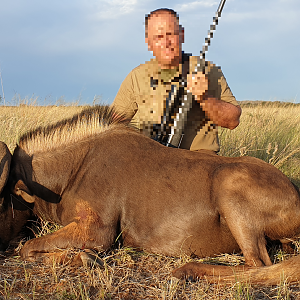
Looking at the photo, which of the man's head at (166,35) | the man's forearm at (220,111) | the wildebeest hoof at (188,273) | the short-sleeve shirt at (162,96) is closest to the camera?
the wildebeest hoof at (188,273)

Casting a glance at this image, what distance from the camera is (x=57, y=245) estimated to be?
3.16 m

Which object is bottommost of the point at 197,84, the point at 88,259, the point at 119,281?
the point at 119,281

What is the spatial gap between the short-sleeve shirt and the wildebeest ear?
1624 millimetres

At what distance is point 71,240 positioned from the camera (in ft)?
10.3

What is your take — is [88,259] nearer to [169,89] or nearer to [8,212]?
[8,212]

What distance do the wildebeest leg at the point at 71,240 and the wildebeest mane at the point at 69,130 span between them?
93 cm

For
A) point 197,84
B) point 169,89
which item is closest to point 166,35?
point 169,89

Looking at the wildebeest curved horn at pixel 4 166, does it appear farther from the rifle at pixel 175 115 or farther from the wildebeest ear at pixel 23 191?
the rifle at pixel 175 115

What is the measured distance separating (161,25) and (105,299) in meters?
3.27

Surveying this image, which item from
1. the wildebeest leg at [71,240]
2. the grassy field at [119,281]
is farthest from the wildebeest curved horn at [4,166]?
the grassy field at [119,281]

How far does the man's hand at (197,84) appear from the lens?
4066 mm

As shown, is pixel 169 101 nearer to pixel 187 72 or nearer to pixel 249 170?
pixel 187 72

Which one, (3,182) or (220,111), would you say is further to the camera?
(220,111)

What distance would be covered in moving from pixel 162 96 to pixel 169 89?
142mm
